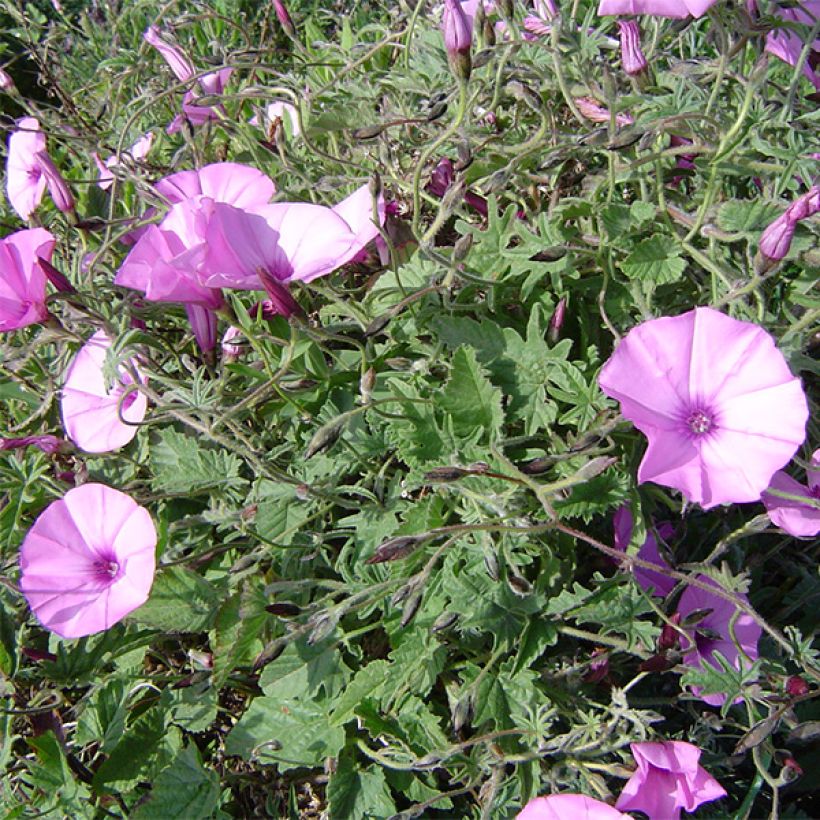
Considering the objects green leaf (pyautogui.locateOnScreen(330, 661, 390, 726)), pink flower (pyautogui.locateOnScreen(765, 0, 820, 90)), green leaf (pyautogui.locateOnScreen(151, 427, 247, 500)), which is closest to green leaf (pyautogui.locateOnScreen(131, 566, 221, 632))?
green leaf (pyautogui.locateOnScreen(151, 427, 247, 500))

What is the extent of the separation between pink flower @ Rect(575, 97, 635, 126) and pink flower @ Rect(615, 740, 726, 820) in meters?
0.84

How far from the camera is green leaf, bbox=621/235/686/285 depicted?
3.67 feet

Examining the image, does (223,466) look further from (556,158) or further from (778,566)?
(778,566)

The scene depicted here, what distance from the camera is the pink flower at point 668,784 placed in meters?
0.98

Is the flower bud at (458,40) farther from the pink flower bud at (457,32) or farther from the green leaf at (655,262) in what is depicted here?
the green leaf at (655,262)

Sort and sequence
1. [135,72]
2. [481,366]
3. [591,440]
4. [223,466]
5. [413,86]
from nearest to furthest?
[591,440]
[481,366]
[223,466]
[413,86]
[135,72]

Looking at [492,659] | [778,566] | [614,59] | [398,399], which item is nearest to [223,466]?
[398,399]

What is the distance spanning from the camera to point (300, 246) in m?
1.16

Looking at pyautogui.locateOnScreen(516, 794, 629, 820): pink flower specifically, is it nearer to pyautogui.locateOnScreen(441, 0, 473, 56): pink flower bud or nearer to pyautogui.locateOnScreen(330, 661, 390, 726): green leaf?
pyautogui.locateOnScreen(330, 661, 390, 726): green leaf

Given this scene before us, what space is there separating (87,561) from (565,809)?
710mm

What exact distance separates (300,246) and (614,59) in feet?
2.96

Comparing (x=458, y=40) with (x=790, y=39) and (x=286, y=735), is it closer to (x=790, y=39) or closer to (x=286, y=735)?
(x=790, y=39)

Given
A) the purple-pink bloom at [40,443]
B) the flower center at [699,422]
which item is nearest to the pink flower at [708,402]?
the flower center at [699,422]

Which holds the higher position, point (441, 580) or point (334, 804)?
point (441, 580)
